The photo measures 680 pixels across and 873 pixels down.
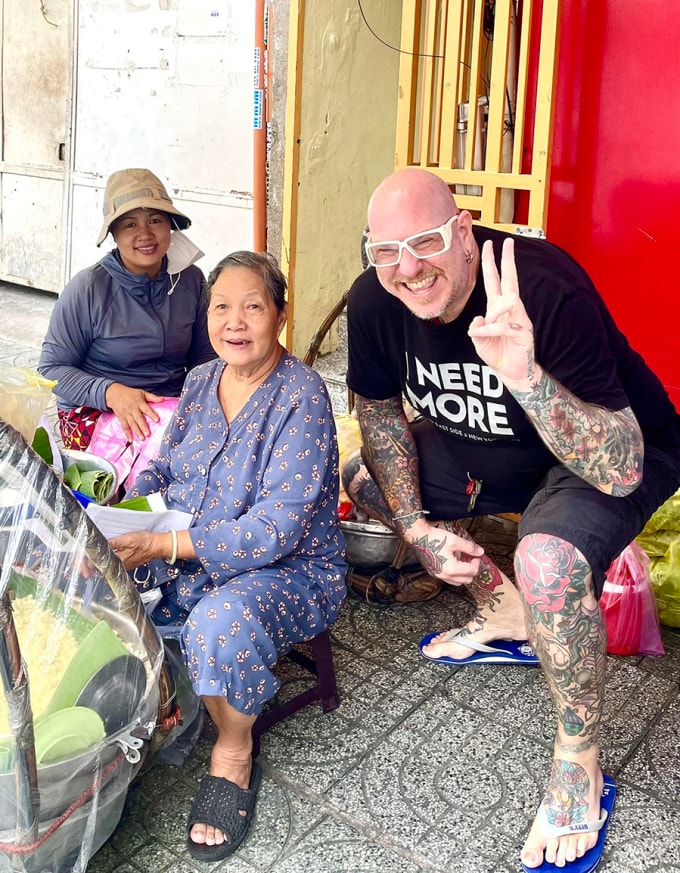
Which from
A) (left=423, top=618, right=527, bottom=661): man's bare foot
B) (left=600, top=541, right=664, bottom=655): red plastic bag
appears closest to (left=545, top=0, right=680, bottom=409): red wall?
(left=600, top=541, right=664, bottom=655): red plastic bag

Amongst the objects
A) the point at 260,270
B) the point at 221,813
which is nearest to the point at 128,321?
the point at 260,270

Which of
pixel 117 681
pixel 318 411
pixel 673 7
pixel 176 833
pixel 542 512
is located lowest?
pixel 176 833

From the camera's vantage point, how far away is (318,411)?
2484mm

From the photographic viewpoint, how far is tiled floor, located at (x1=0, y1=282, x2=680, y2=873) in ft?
7.22

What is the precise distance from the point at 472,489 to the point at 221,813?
114cm

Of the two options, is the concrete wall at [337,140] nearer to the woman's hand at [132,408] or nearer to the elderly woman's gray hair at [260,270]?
the woman's hand at [132,408]

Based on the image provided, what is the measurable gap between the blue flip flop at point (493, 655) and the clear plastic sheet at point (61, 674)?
1.14 metres

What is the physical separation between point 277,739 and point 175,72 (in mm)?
4461

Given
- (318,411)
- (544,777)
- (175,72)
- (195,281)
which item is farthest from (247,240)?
(544,777)

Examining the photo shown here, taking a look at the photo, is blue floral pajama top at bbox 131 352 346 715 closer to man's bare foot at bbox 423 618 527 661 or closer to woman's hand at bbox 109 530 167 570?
woman's hand at bbox 109 530 167 570

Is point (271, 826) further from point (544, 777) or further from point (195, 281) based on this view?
point (195, 281)

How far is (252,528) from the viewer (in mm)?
2350

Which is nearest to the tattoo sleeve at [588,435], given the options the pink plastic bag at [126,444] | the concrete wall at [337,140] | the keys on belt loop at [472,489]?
the keys on belt loop at [472,489]

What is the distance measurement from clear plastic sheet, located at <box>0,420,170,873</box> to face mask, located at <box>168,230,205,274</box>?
5.42 ft
